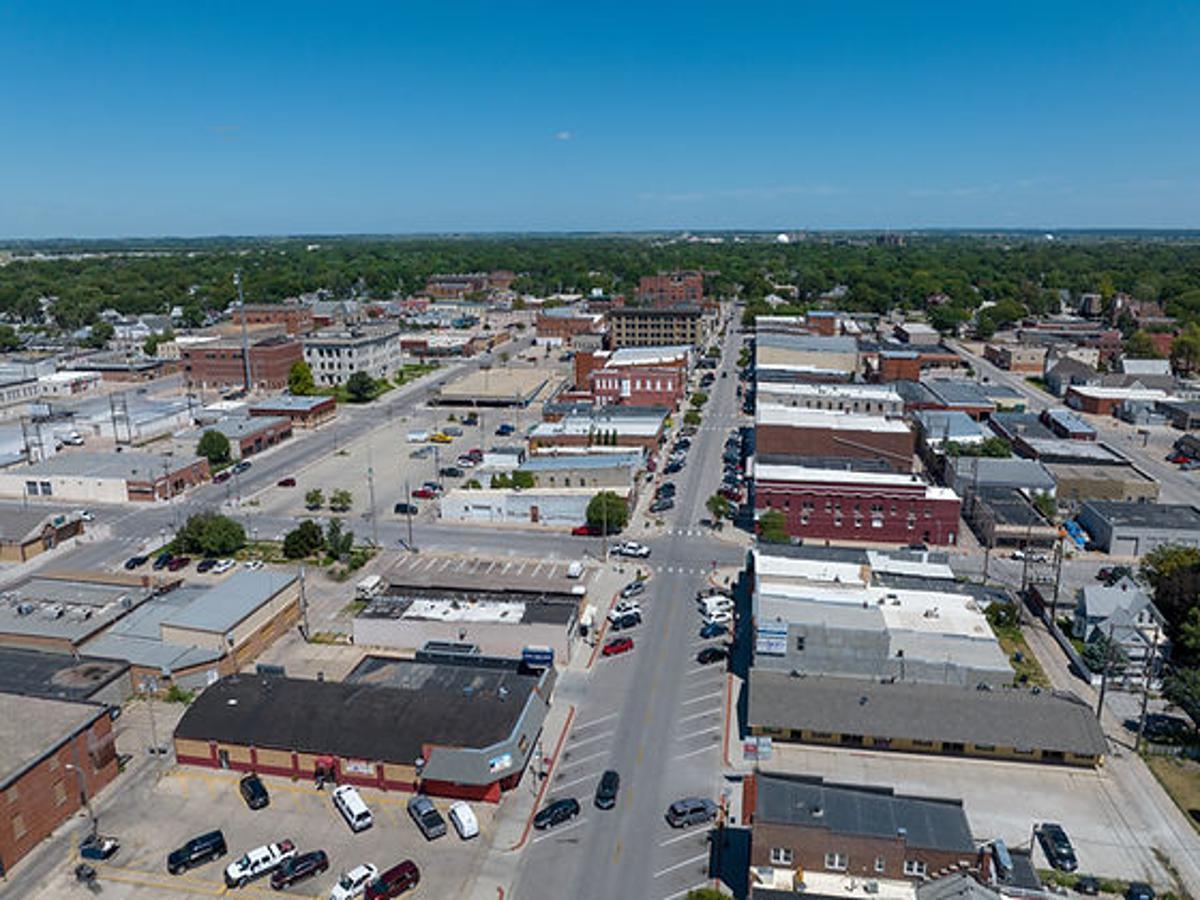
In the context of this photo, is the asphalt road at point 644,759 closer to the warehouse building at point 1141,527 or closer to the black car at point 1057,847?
the black car at point 1057,847

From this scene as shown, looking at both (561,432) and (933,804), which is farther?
(561,432)

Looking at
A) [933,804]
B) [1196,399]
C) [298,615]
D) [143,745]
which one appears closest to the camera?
[933,804]

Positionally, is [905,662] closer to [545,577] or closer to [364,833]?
[545,577]

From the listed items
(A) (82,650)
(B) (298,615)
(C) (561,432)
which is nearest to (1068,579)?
(C) (561,432)

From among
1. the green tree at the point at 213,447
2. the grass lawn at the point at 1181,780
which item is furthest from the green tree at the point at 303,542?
the grass lawn at the point at 1181,780

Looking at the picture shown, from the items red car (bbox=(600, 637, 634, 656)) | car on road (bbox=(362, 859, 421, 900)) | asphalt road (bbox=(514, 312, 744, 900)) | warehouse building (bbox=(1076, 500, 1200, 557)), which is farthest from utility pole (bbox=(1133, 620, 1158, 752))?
car on road (bbox=(362, 859, 421, 900))
